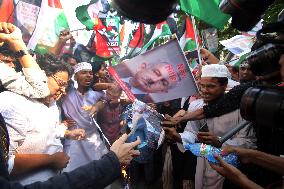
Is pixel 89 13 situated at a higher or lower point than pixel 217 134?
higher

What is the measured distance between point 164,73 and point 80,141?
1.41 meters

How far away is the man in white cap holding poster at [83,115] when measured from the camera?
3.70 m

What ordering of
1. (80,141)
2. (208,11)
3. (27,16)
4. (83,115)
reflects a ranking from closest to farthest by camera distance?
(208,11), (27,16), (80,141), (83,115)

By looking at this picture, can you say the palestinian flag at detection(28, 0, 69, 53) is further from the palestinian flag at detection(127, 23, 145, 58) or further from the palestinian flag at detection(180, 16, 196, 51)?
Result: the palestinian flag at detection(180, 16, 196, 51)

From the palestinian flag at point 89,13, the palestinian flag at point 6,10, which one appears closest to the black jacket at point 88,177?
the palestinian flag at point 6,10

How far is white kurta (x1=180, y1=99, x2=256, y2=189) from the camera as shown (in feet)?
9.46

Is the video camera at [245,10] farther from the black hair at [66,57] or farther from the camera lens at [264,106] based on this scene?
the black hair at [66,57]

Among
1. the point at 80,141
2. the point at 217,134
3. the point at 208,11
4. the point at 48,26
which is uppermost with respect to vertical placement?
the point at 208,11

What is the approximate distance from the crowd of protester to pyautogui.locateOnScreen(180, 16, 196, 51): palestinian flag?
0.75m

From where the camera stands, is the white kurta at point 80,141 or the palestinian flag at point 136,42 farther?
the palestinian flag at point 136,42

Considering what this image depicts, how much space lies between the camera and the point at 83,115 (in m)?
3.87

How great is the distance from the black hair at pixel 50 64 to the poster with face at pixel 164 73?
35.3 inches

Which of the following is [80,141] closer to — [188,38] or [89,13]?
[89,13]

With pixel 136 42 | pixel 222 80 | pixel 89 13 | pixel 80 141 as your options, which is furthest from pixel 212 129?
pixel 136 42
